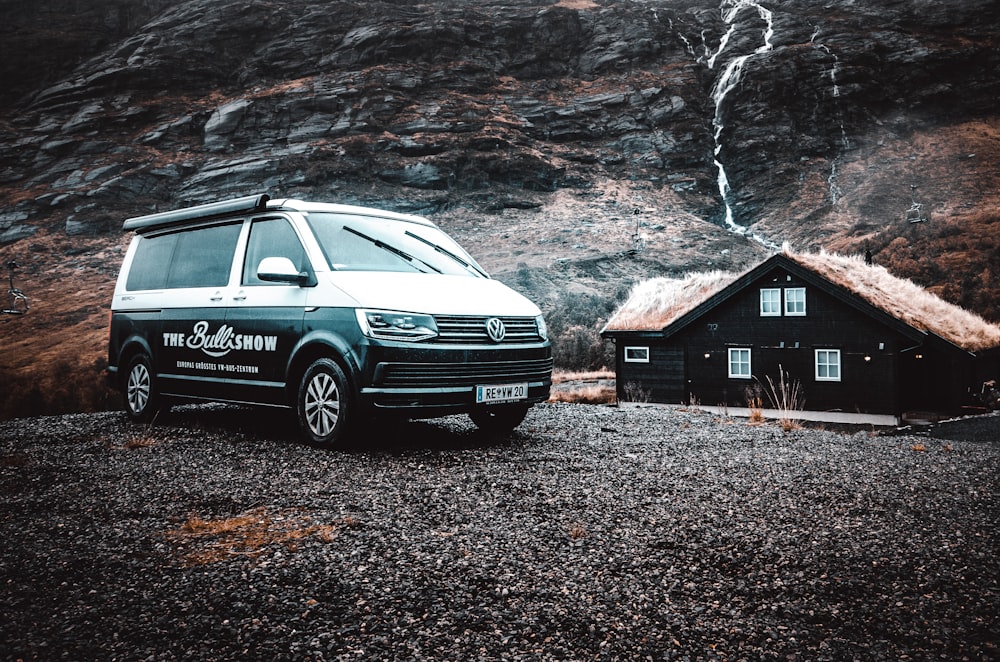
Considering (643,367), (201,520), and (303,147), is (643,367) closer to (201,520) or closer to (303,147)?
(201,520)

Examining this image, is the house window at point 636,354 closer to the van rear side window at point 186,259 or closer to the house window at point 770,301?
the house window at point 770,301

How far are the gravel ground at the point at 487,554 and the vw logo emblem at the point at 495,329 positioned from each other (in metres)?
1.13

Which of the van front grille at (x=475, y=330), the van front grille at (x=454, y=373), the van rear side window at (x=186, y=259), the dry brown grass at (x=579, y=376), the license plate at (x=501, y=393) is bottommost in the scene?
the dry brown grass at (x=579, y=376)

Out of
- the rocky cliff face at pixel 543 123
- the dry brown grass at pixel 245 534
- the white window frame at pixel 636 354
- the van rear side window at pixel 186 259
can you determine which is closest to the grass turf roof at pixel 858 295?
the white window frame at pixel 636 354

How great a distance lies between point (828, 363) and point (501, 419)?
1885cm

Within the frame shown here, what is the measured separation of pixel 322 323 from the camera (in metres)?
6.44

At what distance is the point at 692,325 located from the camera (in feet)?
80.7

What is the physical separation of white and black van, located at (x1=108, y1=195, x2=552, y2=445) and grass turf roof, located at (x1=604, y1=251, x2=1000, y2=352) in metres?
18.1

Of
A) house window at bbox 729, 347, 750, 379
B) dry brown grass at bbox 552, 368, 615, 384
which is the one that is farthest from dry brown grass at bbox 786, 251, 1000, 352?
dry brown grass at bbox 552, 368, 615, 384

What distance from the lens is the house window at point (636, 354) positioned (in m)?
25.3

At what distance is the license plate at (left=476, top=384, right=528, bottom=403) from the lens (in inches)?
257

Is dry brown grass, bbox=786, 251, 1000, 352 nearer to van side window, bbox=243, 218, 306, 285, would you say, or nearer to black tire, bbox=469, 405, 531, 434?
black tire, bbox=469, 405, 531, 434

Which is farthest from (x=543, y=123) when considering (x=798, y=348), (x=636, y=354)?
(x=798, y=348)

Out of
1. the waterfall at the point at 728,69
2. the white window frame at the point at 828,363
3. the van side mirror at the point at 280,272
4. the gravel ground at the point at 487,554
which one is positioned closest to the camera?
the gravel ground at the point at 487,554
